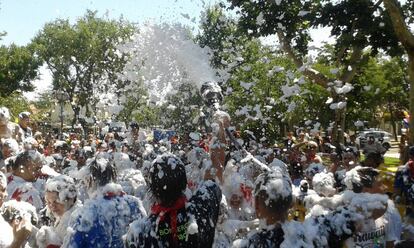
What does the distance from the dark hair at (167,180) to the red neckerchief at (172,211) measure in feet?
0.09

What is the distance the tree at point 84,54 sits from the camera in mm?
39469

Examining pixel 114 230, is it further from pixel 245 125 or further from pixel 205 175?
pixel 245 125

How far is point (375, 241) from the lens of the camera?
13.5ft

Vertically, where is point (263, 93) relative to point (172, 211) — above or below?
above

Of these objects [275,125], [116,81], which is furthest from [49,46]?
[275,125]

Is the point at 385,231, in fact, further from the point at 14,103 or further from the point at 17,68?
the point at 17,68

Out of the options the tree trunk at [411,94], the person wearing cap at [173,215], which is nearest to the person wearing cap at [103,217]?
the person wearing cap at [173,215]

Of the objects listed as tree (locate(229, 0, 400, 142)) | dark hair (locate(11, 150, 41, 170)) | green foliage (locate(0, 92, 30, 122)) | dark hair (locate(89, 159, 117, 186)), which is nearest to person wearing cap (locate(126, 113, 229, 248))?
dark hair (locate(89, 159, 117, 186))

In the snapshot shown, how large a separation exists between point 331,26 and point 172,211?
1080 cm

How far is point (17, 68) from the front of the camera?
3775 centimetres

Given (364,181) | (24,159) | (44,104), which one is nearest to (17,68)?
(44,104)

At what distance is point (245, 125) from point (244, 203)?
15.0m

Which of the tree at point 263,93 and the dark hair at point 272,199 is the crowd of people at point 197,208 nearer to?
the dark hair at point 272,199

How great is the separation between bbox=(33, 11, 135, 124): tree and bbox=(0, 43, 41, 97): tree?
1.35 m
